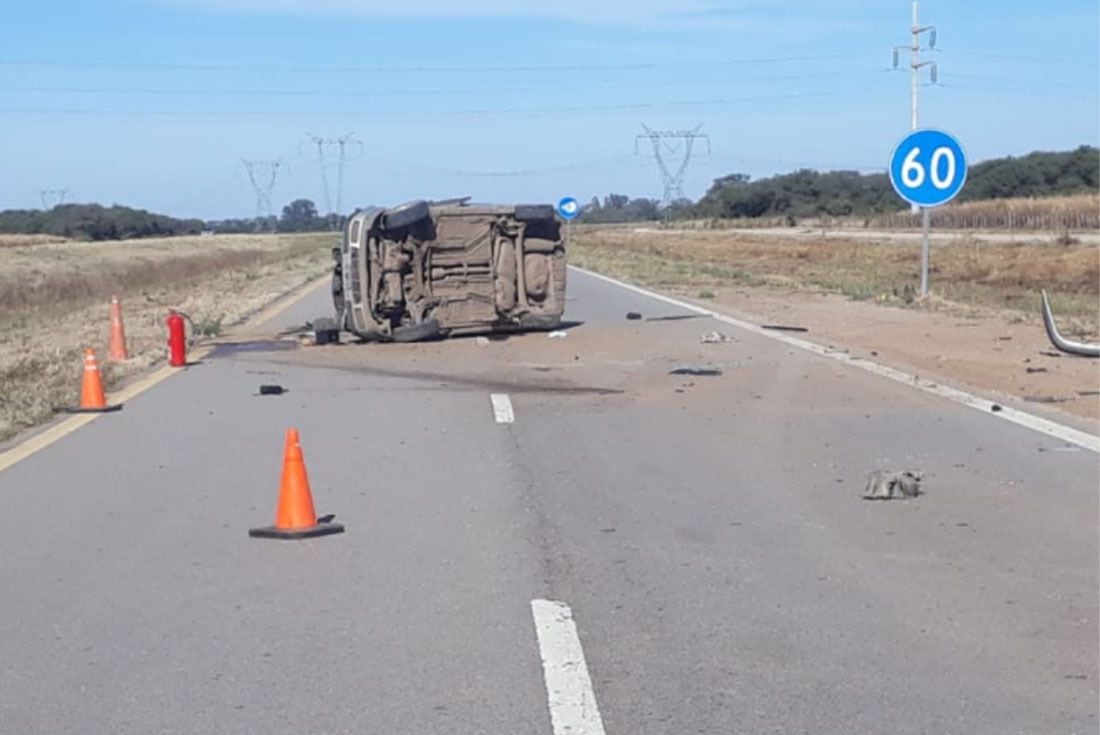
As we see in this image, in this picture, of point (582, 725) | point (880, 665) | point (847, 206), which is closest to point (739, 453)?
point (880, 665)

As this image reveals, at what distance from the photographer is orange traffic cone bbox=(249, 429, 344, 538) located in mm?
9094

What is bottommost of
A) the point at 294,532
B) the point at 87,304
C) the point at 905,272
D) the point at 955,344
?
the point at 905,272

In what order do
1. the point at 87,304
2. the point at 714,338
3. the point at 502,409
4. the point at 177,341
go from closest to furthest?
the point at 502,409
the point at 177,341
the point at 714,338
the point at 87,304

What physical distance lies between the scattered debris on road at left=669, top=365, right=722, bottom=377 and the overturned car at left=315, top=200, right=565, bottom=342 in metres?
4.91

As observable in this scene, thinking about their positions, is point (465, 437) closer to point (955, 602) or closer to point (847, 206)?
point (955, 602)

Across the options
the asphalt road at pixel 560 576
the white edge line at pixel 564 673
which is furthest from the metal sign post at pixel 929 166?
the white edge line at pixel 564 673

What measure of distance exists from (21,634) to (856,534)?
4404 mm

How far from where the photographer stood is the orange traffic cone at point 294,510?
29.8 feet

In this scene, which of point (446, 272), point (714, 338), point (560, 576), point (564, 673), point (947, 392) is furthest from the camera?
point (446, 272)

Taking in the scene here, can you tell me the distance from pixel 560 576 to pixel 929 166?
1633cm

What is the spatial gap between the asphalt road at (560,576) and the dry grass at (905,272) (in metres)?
11.0

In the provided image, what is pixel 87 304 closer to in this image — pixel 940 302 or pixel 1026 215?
pixel 940 302

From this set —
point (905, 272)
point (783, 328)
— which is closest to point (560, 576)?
point (783, 328)

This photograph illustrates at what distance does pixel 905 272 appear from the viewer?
1838 inches
